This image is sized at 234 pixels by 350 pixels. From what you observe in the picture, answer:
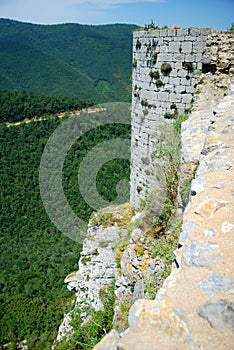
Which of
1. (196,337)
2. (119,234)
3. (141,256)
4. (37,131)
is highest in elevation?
(196,337)

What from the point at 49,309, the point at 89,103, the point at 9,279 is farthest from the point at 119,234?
the point at 89,103

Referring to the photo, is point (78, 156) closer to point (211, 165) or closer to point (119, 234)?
point (119, 234)

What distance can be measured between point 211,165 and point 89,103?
2838 cm

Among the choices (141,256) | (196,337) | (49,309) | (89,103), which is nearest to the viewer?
(196,337)

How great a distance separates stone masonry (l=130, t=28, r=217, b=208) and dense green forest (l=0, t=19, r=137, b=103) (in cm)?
3184

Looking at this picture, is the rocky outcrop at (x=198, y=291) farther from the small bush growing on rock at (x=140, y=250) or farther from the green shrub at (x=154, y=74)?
the green shrub at (x=154, y=74)

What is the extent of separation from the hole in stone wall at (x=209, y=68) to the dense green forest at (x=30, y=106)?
23.4 m

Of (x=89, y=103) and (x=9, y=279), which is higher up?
(x=89, y=103)

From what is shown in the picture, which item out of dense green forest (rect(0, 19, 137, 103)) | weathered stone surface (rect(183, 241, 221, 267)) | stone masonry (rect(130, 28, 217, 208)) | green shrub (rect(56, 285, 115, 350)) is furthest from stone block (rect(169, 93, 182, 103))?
dense green forest (rect(0, 19, 137, 103))

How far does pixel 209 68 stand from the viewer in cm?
589

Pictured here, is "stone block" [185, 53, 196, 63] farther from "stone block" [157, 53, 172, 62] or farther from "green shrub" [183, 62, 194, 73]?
"stone block" [157, 53, 172, 62]

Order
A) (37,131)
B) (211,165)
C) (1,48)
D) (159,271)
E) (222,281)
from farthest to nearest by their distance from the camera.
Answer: (1,48) < (37,131) < (159,271) < (211,165) < (222,281)

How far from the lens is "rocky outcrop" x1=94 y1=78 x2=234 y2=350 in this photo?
1.57 m

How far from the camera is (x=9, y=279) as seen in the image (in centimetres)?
1778
